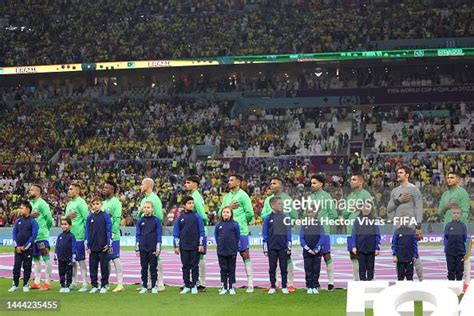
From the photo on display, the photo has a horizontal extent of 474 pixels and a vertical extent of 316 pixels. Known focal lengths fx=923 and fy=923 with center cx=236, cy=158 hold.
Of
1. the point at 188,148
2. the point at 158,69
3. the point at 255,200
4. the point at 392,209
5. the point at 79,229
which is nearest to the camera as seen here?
the point at 392,209

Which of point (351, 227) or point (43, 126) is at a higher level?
point (43, 126)

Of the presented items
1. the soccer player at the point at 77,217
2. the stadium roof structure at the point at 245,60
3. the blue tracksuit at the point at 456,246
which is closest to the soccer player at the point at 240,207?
the soccer player at the point at 77,217

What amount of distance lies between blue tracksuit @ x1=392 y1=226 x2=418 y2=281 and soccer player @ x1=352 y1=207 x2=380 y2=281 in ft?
1.17

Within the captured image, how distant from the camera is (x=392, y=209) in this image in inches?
620

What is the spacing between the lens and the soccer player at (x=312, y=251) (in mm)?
15961

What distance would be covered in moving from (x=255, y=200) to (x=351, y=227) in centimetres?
1424

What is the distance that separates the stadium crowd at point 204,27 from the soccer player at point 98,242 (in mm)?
29644

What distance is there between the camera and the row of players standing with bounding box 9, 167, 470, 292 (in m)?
15.6

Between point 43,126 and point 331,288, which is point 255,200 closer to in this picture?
point 331,288

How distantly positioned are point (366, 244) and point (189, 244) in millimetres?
3129

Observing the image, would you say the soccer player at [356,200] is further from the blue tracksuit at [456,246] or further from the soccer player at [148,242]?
the soccer player at [148,242]

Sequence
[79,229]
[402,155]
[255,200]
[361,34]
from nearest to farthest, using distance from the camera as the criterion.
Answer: [79,229]
[255,200]
[402,155]
[361,34]

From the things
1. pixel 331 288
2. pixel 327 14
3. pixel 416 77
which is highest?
pixel 327 14

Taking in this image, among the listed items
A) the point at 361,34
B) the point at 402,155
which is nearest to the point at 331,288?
the point at 402,155
